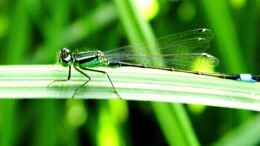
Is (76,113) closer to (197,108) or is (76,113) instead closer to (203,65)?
(197,108)

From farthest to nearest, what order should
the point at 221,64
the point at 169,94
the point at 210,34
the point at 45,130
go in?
the point at 221,64
the point at 45,130
the point at 210,34
the point at 169,94

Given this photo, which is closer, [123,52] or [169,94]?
[169,94]

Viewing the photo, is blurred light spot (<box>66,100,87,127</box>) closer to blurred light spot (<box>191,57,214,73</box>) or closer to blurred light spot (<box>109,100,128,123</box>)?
blurred light spot (<box>109,100,128,123</box>)

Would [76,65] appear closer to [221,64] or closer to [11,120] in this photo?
[11,120]

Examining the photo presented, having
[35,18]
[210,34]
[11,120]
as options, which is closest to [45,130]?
[11,120]

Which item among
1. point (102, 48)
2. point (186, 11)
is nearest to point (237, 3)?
A: point (186, 11)

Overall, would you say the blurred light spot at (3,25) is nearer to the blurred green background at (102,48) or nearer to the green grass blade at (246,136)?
the blurred green background at (102,48)

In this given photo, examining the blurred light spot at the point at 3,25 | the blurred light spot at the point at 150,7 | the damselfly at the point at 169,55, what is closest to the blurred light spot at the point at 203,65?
the damselfly at the point at 169,55
